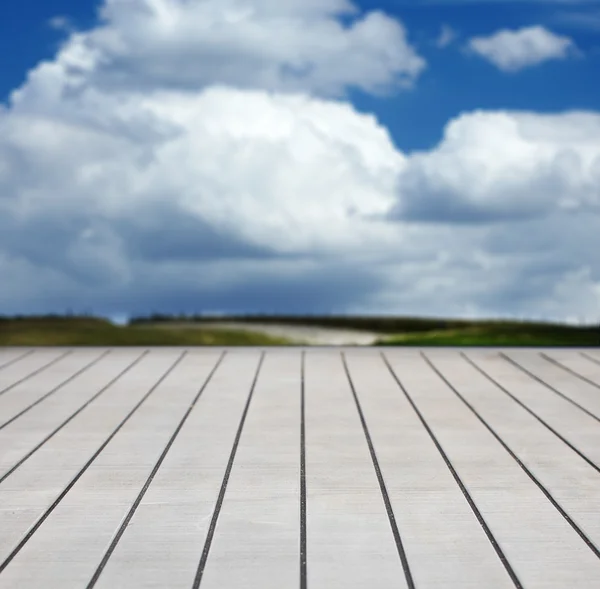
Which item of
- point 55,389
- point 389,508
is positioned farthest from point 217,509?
point 55,389

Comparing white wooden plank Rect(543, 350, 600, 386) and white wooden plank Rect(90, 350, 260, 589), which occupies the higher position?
white wooden plank Rect(543, 350, 600, 386)

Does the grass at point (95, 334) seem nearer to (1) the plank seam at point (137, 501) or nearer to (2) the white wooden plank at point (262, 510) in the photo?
(1) the plank seam at point (137, 501)

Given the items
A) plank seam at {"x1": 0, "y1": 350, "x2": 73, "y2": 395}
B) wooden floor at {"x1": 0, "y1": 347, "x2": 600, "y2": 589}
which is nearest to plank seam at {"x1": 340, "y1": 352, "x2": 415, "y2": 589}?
wooden floor at {"x1": 0, "y1": 347, "x2": 600, "y2": 589}

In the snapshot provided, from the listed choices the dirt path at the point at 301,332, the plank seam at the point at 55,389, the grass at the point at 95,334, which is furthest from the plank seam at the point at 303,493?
the dirt path at the point at 301,332

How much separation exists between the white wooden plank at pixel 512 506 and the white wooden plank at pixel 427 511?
5 centimetres

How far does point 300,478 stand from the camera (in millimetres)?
2342

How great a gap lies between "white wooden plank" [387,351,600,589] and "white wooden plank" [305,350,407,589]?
0.83 ft

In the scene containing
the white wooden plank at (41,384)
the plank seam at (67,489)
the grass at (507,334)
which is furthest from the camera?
the grass at (507,334)

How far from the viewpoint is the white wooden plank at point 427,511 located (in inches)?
67.8

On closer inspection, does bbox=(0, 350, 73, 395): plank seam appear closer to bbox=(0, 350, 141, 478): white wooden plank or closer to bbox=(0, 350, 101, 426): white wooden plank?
bbox=(0, 350, 101, 426): white wooden plank

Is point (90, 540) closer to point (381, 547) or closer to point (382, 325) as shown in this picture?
point (381, 547)

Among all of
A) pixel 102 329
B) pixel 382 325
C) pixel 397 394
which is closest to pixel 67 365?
pixel 397 394

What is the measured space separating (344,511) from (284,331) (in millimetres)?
5476

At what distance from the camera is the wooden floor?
1760 mm
